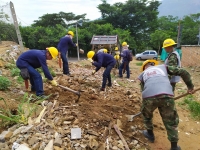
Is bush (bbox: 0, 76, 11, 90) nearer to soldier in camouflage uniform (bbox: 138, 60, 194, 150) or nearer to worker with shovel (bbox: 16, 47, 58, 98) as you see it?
worker with shovel (bbox: 16, 47, 58, 98)

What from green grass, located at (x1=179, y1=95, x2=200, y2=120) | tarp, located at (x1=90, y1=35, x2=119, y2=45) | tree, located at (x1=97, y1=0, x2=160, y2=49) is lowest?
green grass, located at (x1=179, y1=95, x2=200, y2=120)

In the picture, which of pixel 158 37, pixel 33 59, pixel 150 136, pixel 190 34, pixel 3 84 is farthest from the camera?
pixel 190 34

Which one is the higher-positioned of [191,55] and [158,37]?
[158,37]

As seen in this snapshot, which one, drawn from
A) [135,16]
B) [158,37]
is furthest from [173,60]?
[135,16]

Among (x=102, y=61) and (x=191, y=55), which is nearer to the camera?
(x=102, y=61)

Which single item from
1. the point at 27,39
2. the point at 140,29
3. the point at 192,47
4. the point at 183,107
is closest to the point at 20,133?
the point at 183,107

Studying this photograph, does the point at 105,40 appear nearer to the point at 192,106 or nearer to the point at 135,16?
the point at 192,106

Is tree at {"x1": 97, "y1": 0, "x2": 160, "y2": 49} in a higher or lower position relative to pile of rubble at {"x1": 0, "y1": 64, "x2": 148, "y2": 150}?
higher

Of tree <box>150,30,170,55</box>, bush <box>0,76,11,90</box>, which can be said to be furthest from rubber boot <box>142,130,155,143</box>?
tree <box>150,30,170,55</box>

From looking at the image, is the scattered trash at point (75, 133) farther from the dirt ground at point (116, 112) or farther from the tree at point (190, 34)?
the tree at point (190, 34)

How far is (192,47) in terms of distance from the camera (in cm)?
1117

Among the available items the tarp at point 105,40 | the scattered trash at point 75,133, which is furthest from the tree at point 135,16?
the scattered trash at point 75,133

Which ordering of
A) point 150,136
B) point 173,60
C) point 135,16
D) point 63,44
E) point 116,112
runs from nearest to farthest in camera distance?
point 150,136 → point 173,60 → point 116,112 → point 63,44 → point 135,16

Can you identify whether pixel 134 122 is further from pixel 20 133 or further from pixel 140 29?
pixel 140 29
